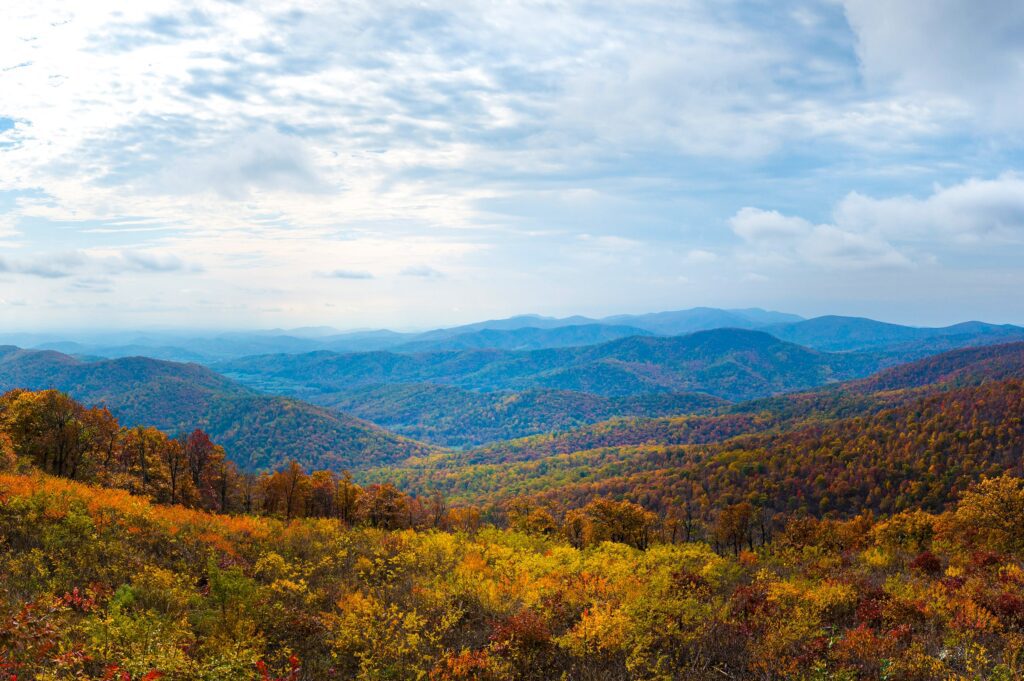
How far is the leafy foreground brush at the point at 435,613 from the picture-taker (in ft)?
48.1

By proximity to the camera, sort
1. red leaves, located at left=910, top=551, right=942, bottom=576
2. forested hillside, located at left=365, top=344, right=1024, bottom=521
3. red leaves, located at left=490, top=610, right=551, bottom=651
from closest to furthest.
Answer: red leaves, located at left=490, top=610, right=551, bottom=651, red leaves, located at left=910, top=551, right=942, bottom=576, forested hillside, located at left=365, top=344, right=1024, bottom=521

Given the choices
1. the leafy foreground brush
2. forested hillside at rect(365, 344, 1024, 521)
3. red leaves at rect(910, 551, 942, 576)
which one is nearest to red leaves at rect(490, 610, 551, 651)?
the leafy foreground brush

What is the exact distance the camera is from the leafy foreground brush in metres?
14.7

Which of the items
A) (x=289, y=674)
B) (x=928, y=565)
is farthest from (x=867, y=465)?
(x=289, y=674)

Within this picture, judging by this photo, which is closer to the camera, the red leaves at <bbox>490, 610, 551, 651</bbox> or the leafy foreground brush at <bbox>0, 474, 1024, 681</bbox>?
the leafy foreground brush at <bbox>0, 474, 1024, 681</bbox>

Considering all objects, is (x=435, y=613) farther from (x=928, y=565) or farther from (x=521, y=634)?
(x=928, y=565)

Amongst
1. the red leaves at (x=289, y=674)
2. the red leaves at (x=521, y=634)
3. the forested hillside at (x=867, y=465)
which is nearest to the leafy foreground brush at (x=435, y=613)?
the red leaves at (x=521, y=634)

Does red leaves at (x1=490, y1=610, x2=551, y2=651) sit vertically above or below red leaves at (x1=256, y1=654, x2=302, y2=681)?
below

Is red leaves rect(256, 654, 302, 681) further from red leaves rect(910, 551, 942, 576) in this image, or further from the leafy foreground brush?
red leaves rect(910, 551, 942, 576)

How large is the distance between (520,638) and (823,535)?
62822mm

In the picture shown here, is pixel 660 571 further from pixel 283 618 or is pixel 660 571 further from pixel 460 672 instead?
pixel 283 618

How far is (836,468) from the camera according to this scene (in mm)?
143000

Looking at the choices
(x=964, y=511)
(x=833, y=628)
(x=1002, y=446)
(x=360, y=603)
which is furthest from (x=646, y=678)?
(x=1002, y=446)

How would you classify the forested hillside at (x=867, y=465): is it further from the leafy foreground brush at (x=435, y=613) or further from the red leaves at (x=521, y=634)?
the red leaves at (x=521, y=634)
